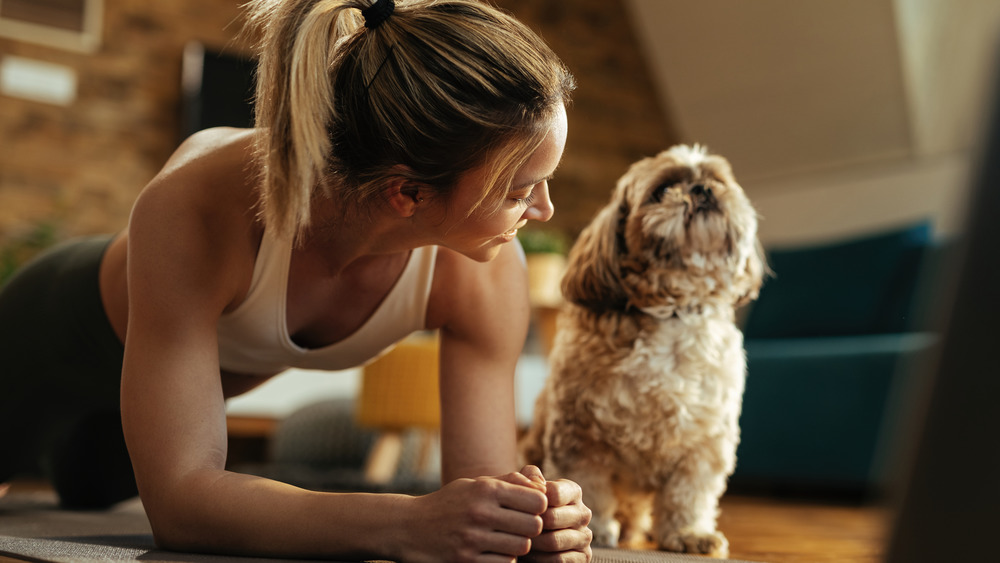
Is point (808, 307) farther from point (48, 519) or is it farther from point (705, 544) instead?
point (48, 519)

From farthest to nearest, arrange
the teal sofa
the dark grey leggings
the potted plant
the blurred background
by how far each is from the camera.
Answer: the potted plant
the blurred background
the teal sofa
the dark grey leggings

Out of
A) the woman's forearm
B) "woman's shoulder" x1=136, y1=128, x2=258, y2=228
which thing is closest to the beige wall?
"woman's shoulder" x1=136, y1=128, x2=258, y2=228

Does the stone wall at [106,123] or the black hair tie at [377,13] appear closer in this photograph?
the black hair tie at [377,13]

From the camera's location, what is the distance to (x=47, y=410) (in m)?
1.58

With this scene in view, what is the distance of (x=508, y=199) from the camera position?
103 cm

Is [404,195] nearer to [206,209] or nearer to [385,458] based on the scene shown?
[206,209]

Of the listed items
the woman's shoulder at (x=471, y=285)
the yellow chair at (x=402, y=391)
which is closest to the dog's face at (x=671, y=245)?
the woman's shoulder at (x=471, y=285)

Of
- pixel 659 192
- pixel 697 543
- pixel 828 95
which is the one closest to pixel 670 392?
pixel 697 543

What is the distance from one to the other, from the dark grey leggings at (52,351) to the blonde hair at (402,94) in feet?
2.00

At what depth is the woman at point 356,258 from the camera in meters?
0.85

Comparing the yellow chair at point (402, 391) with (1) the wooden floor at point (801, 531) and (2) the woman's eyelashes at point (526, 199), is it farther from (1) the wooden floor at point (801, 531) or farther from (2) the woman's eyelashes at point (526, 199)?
(2) the woman's eyelashes at point (526, 199)

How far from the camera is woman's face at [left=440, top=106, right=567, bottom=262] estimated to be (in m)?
1.01

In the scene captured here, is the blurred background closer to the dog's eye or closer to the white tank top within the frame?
the dog's eye

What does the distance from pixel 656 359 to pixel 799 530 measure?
988 mm
